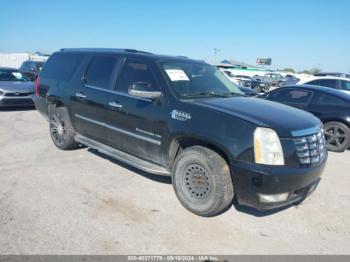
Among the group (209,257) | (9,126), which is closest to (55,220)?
(209,257)

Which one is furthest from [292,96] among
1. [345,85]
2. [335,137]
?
[345,85]

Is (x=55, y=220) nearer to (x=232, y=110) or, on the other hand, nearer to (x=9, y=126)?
(x=232, y=110)

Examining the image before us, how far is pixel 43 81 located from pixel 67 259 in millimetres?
4505

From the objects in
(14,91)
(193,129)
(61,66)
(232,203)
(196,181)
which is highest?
(61,66)

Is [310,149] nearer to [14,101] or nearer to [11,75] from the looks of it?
[14,101]

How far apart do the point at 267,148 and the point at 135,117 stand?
1.91 metres

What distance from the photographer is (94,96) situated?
5035 millimetres

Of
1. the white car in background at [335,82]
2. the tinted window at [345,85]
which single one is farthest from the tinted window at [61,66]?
the tinted window at [345,85]

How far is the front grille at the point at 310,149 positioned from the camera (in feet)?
11.1

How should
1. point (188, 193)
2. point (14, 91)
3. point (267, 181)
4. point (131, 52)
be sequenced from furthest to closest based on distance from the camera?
point (14, 91) < point (131, 52) < point (188, 193) < point (267, 181)

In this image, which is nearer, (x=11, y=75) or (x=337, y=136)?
(x=337, y=136)

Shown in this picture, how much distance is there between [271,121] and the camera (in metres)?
3.46

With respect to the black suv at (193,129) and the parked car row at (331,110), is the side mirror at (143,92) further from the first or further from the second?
the parked car row at (331,110)

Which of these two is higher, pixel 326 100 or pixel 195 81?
pixel 195 81
